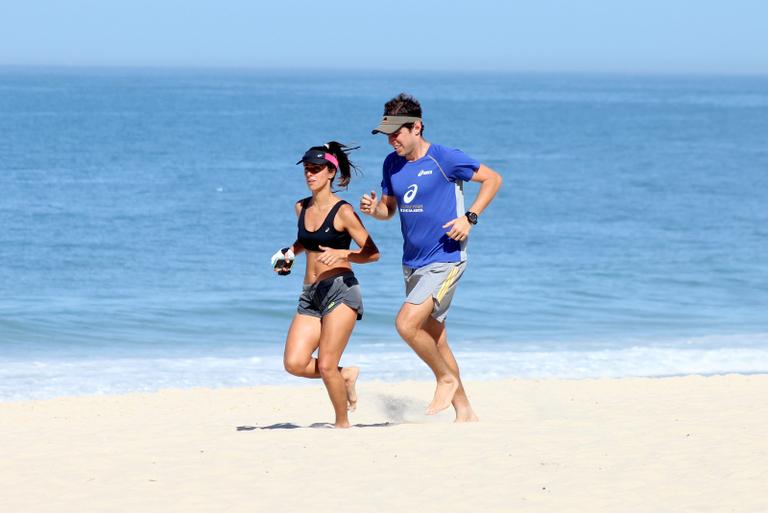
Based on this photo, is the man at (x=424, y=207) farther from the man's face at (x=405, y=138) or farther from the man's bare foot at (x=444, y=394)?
the man's bare foot at (x=444, y=394)

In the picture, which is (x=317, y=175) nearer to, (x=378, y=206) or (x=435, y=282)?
(x=378, y=206)

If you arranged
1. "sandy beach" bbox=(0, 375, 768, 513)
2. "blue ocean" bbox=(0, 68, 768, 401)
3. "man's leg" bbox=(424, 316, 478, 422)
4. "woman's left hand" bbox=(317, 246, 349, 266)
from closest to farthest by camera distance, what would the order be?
1. "sandy beach" bbox=(0, 375, 768, 513)
2. "woman's left hand" bbox=(317, 246, 349, 266)
3. "man's leg" bbox=(424, 316, 478, 422)
4. "blue ocean" bbox=(0, 68, 768, 401)

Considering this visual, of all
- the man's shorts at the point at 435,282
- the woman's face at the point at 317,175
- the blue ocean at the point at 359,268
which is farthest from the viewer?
the blue ocean at the point at 359,268

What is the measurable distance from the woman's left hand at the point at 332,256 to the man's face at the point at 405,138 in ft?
2.26

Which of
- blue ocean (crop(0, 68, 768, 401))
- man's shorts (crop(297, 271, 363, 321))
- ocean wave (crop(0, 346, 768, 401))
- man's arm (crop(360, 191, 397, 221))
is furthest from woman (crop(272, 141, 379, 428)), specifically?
blue ocean (crop(0, 68, 768, 401))

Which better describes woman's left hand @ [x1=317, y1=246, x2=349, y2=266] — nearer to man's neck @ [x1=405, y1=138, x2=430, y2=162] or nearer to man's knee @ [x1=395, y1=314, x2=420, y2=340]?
man's knee @ [x1=395, y1=314, x2=420, y2=340]

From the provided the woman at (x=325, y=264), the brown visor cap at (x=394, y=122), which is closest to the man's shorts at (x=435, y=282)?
the woman at (x=325, y=264)

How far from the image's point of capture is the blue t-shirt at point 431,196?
7.71m

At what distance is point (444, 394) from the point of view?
8133 mm

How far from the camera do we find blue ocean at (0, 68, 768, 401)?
13898 mm

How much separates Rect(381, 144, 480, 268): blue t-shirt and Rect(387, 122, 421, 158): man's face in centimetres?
10

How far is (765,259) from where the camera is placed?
2320 centimetres

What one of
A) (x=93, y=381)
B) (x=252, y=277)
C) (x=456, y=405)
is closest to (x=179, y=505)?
(x=456, y=405)

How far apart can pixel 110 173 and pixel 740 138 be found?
34944mm
